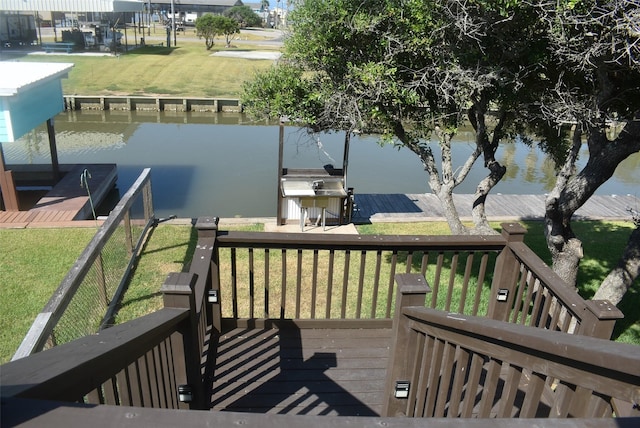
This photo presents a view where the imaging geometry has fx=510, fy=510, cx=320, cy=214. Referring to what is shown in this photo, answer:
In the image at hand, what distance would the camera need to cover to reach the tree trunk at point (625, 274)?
15.5 ft

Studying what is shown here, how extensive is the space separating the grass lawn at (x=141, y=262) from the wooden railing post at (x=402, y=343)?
12.1ft

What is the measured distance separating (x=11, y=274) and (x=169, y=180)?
7.14 metres

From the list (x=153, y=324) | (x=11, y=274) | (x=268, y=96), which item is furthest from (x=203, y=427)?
(x=268, y=96)

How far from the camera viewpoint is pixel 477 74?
17.7 feet

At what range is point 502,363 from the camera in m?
1.94

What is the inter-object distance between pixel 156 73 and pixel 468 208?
22641mm

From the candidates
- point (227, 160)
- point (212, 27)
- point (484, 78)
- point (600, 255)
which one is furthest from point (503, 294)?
point (212, 27)

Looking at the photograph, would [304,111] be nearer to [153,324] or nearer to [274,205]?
[274,205]

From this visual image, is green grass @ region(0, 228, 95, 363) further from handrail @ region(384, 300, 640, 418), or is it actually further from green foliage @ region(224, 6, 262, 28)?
green foliage @ region(224, 6, 262, 28)

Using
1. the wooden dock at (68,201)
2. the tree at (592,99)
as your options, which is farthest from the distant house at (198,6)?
the tree at (592,99)

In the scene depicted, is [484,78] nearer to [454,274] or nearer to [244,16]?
[454,274]

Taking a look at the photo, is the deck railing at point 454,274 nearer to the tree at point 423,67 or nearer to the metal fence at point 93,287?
the metal fence at point 93,287

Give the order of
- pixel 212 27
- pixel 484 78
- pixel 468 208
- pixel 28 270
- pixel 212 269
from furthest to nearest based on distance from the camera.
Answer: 1. pixel 212 27
2. pixel 468 208
3. pixel 28 270
4. pixel 484 78
5. pixel 212 269

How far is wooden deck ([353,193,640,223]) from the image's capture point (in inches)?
372
